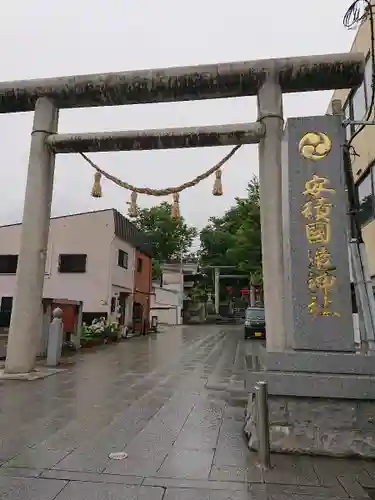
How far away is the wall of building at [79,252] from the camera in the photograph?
2159cm

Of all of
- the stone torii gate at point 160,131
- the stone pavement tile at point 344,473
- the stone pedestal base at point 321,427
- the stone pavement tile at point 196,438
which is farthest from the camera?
the stone torii gate at point 160,131

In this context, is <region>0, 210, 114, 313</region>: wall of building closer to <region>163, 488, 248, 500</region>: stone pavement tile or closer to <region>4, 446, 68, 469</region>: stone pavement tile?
<region>4, 446, 68, 469</region>: stone pavement tile

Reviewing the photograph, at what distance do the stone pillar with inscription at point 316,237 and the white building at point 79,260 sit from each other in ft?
56.1

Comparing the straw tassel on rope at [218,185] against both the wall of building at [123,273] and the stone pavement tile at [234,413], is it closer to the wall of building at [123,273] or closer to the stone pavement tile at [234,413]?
the stone pavement tile at [234,413]

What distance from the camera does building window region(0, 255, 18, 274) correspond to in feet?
72.2

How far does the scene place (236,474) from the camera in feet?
13.0

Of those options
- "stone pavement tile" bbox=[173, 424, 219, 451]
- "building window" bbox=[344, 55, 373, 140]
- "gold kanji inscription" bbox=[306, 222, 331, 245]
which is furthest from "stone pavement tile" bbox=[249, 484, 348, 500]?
"building window" bbox=[344, 55, 373, 140]

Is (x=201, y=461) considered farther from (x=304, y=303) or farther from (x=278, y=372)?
(x=304, y=303)

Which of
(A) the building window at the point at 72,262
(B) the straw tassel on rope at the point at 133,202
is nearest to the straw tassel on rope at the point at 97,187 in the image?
(B) the straw tassel on rope at the point at 133,202

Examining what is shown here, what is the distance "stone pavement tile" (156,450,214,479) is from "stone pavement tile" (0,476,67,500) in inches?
38.6

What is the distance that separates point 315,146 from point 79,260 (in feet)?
59.9

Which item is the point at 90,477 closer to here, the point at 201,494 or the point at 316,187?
the point at 201,494

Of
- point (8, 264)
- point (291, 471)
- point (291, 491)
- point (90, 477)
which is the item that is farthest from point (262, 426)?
point (8, 264)

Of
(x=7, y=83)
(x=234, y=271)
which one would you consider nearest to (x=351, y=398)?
(x=7, y=83)
